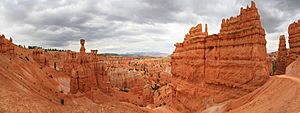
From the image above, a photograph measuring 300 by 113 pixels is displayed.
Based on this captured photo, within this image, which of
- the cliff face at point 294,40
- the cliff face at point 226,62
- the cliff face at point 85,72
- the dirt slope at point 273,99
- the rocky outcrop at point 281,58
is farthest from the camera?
the rocky outcrop at point 281,58

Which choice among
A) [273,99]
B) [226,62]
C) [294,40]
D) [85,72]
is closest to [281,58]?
[294,40]

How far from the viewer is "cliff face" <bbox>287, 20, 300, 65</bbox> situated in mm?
28172

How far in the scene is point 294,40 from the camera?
94.5 feet

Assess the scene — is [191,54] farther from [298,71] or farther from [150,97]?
[150,97]

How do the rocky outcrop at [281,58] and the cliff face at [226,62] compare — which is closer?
the cliff face at [226,62]

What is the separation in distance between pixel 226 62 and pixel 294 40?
12.9 m

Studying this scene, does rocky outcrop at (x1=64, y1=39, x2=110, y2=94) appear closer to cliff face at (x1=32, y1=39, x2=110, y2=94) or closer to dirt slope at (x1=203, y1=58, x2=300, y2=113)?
cliff face at (x1=32, y1=39, x2=110, y2=94)

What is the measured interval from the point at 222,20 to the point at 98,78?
20671 millimetres

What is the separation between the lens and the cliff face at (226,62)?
19.6 meters

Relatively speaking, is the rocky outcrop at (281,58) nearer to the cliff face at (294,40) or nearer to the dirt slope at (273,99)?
the cliff face at (294,40)

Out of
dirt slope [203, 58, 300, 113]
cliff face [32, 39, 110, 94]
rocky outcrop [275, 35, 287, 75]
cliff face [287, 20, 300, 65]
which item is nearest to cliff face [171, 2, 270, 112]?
dirt slope [203, 58, 300, 113]

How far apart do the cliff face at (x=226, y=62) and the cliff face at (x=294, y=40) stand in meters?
10.8

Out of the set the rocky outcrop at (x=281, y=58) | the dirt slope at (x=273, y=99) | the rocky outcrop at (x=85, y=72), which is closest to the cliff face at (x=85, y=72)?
the rocky outcrop at (x=85, y=72)

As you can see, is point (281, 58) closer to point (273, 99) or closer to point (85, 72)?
point (273, 99)
